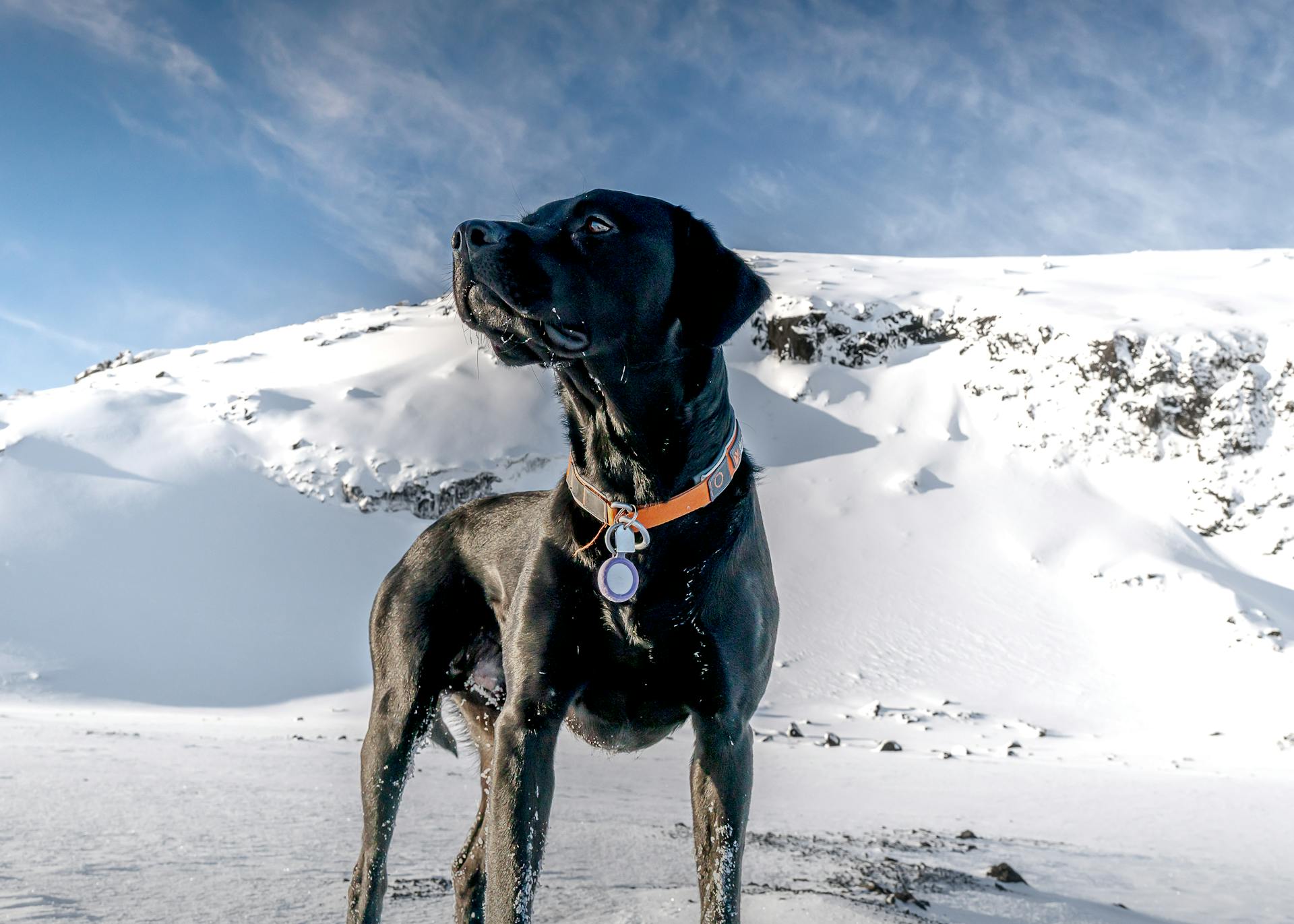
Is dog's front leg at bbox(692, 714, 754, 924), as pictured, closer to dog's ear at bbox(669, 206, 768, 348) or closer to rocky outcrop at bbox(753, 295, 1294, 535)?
dog's ear at bbox(669, 206, 768, 348)

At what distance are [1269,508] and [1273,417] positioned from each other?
3510 mm

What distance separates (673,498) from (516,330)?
0.59m

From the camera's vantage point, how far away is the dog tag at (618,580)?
89.6 inches

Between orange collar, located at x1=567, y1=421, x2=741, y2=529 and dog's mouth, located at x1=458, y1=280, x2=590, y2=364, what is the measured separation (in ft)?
1.35

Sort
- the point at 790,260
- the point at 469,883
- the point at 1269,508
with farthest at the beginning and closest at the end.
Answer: the point at 790,260 < the point at 1269,508 < the point at 469,883

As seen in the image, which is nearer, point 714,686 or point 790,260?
point 714,686

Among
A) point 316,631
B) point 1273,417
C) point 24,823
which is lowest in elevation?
point 24,823

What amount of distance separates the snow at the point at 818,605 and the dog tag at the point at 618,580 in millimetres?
615

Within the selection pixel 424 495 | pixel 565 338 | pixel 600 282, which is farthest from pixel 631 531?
pixel 424 495

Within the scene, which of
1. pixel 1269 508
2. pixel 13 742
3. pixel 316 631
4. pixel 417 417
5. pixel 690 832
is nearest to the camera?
pixel 690 832

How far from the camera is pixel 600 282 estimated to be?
2.23 m

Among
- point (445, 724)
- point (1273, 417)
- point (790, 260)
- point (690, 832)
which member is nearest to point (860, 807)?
point (690, 832)

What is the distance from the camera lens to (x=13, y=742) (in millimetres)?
8648

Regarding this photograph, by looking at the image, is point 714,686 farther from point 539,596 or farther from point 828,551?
point 828,551
